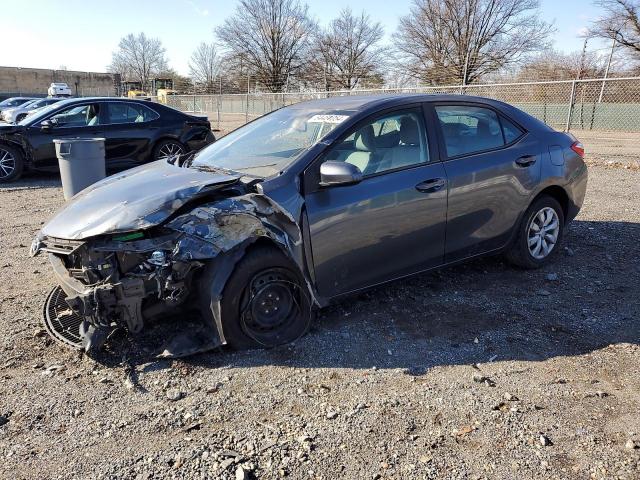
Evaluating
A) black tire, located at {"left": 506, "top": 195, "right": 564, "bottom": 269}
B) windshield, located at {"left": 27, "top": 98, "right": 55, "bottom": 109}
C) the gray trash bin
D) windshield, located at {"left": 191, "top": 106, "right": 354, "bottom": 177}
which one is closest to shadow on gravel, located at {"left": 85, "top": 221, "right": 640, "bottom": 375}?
black tire, located at {"left": 506, "top": 195, "right": 564, "bottom": 269}

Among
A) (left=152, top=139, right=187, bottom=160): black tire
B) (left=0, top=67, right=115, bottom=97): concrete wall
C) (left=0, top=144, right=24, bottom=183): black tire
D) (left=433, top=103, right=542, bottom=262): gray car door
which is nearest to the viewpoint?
(left=433, top=103, right=542, bottom=262): gray car door

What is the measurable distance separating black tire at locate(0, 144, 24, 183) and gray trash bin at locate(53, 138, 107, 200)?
3.59 metres

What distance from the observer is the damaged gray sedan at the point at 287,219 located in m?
3.05

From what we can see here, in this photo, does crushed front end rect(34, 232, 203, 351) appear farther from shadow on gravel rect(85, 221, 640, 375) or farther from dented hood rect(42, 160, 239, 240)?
shadow on gravel rect(85, 221, 640, 375)

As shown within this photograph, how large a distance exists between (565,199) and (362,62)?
189ft

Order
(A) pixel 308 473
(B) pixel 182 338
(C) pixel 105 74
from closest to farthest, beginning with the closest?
(A) pixel 308 473 → (B) pixel 182 338 → (C) pixel 105 74

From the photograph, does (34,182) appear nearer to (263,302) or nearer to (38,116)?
(38,116)

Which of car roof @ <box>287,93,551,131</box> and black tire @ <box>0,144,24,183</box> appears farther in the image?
black tire @ <box>0,144,24,183</box>

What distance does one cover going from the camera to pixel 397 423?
2689 millimetres

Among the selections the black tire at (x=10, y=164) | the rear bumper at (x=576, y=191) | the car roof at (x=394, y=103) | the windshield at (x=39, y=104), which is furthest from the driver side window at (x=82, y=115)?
the windshield at (x=39, y=104)

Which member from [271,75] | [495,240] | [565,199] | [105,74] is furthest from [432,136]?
[105,74]

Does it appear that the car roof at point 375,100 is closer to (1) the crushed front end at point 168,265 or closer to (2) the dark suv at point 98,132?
(1) the crushed front end at point 168,265

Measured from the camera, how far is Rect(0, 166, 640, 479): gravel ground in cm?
Answer: 240

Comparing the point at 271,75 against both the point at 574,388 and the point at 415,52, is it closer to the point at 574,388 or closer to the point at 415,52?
the point at 415,52
